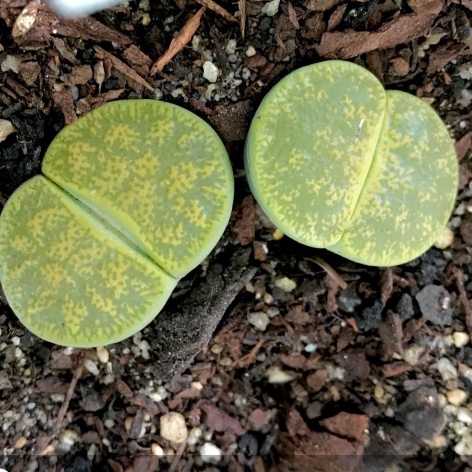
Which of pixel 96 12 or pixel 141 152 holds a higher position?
pixel 96 12

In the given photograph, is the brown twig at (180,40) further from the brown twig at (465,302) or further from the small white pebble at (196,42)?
the brown twig at (465,302)

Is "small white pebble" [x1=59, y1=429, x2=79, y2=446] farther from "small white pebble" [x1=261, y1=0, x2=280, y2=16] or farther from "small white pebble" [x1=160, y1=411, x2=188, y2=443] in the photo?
"small white pebble" [x1=261, y1=0, x2=280, y2=16]

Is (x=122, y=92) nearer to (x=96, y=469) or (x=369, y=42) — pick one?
(x=369, y=42)

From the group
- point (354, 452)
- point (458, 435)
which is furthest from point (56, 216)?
A: point (458, 435)

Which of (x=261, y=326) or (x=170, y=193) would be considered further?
(x=261, y=326)

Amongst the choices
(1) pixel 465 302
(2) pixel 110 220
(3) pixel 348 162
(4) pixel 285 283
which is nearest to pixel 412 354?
(1) pixel 465 302

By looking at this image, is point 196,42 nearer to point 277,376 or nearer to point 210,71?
point 210,71
